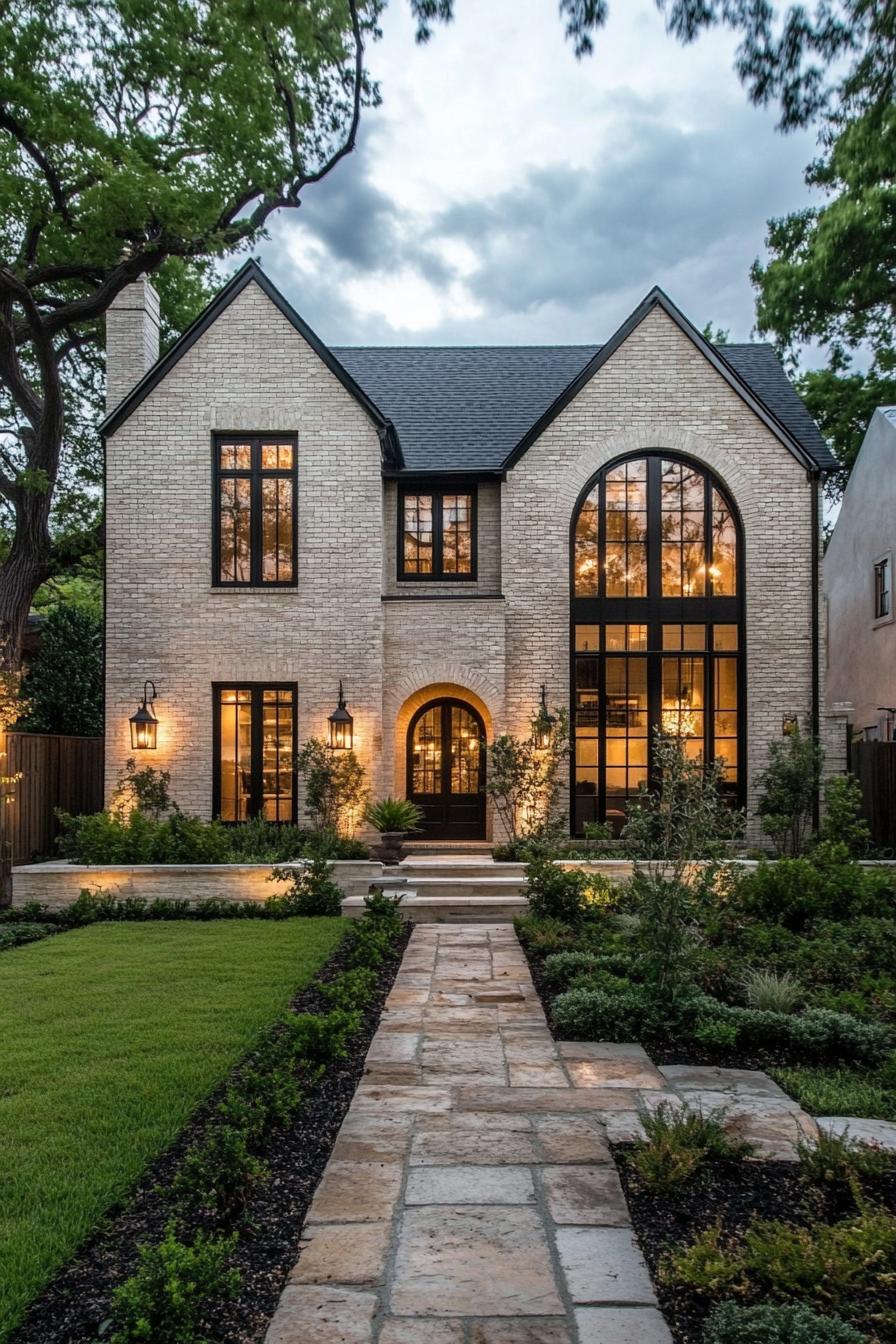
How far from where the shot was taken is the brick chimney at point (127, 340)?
14773mm

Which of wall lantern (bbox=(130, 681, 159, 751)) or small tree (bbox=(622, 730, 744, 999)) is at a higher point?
wall lantern (bbox=(130, 681, 159, 751))

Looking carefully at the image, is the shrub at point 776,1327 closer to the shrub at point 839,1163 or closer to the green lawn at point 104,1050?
the shrub at point 839,1163

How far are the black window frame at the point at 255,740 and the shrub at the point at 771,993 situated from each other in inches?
321

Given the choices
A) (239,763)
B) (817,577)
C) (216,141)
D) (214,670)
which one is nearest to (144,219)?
(216,141)

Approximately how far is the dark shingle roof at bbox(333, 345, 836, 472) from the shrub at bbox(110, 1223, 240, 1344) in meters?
12.6

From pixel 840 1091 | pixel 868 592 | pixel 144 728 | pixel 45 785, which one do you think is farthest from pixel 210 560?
pixel 868 592

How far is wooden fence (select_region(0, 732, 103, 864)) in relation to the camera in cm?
1286

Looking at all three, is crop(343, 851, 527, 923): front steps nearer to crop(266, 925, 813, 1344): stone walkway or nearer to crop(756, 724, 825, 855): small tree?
crop(756, 724, 825, 855): small tree

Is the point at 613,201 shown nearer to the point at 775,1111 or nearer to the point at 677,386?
the point at 775,1111

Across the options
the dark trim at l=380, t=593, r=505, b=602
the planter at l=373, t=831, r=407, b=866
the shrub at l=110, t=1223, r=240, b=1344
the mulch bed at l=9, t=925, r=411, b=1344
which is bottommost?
the mulch bed at l=9, t=925, r=411, b=1344

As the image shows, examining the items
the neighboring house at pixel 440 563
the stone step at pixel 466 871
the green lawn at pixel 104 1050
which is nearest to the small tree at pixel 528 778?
the neighboring house at pixel 440 563

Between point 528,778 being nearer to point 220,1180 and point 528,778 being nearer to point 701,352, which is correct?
point 701,352

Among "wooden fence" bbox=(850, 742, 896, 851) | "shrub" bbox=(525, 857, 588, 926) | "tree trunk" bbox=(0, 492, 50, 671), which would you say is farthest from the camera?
"tree trunk" bbox=(0, 492, 50, 671)

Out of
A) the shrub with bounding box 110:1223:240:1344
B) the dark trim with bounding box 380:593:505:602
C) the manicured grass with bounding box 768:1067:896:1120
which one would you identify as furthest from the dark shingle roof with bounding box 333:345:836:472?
the shrub with bounding box 110:1223:240:1344
